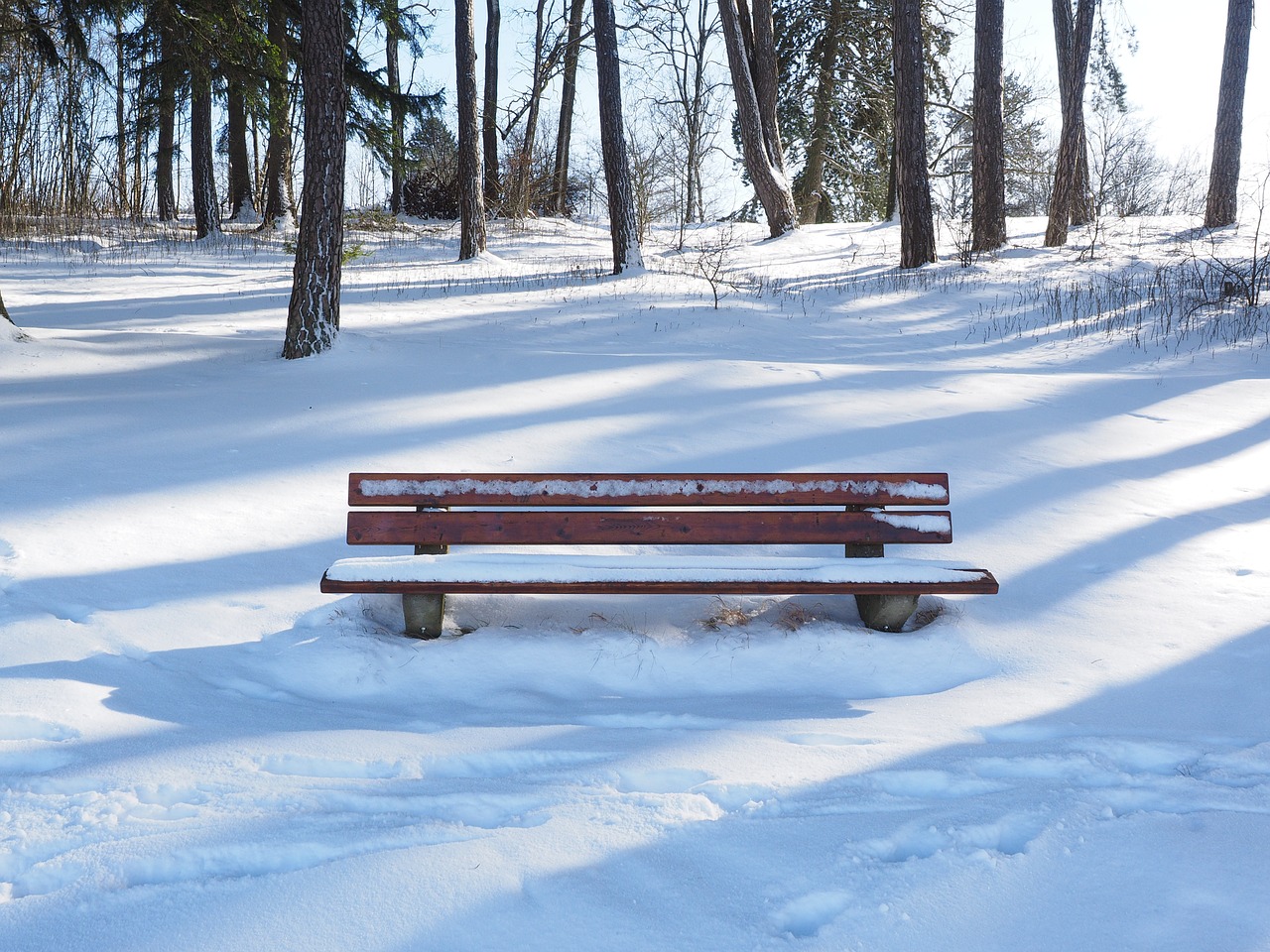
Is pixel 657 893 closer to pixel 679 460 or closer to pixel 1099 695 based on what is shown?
pixel 1099 695

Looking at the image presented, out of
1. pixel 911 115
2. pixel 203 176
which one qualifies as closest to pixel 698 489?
pixel 911 115

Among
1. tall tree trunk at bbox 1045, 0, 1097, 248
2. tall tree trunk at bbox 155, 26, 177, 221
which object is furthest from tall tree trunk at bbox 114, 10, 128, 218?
tall tree trunk at bbox 1045, 0, 1097, 248

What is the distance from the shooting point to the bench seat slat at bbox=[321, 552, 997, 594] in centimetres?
355

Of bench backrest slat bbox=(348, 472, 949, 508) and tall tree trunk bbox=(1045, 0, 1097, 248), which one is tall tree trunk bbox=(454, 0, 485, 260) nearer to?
tall tree trunk bbox=(1045, 0, 1097, 248)

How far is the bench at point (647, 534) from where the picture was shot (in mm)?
3598

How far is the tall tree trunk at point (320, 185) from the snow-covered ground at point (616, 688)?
0.45 metres

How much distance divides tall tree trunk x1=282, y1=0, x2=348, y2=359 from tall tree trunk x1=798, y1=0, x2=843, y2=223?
20.4 meters

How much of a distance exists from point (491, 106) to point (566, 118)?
246cm

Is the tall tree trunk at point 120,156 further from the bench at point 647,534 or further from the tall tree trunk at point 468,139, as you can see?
the bench at point 647,534

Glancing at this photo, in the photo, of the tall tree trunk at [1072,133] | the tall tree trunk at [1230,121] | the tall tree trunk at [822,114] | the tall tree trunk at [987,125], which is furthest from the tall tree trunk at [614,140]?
the tall tree trunk at [822,114]

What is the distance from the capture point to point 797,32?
2539cm

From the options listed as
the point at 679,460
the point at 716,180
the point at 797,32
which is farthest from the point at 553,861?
the point at 716,180

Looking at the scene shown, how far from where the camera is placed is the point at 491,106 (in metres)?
25.5

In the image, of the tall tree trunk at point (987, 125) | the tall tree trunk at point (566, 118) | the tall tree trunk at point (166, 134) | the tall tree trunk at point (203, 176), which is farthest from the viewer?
the tall tree trunk at point (566, 118)
